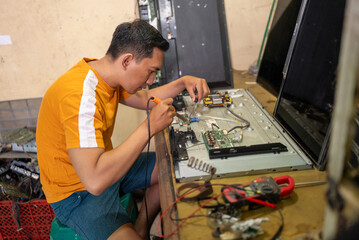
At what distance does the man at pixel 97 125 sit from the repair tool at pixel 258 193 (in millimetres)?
409

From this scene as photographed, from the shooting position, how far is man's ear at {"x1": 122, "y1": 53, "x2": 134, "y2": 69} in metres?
1.14

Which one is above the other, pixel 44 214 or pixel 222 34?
pixel 222 34

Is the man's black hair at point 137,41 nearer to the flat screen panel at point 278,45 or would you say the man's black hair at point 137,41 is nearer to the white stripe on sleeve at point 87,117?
the white stripe on sleeve at point 87,117

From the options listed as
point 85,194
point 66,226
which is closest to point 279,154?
point 85,194

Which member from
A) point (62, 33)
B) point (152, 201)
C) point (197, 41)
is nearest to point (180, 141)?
point (152, 201)

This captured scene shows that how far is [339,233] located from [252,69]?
5.85 feet

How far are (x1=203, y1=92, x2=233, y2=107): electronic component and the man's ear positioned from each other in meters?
0.54

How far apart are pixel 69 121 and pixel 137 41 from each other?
465mm

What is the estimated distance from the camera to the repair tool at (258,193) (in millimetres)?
802

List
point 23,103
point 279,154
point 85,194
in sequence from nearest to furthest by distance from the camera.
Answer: point 279,154
point 85,194
point 23,103

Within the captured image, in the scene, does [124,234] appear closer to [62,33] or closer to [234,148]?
[234,148]

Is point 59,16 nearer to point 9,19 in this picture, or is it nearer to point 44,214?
point 9,19

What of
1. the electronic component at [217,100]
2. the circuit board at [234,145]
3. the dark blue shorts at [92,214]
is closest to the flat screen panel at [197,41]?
the electronic component at [217,100]

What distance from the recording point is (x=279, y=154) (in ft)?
3.50
